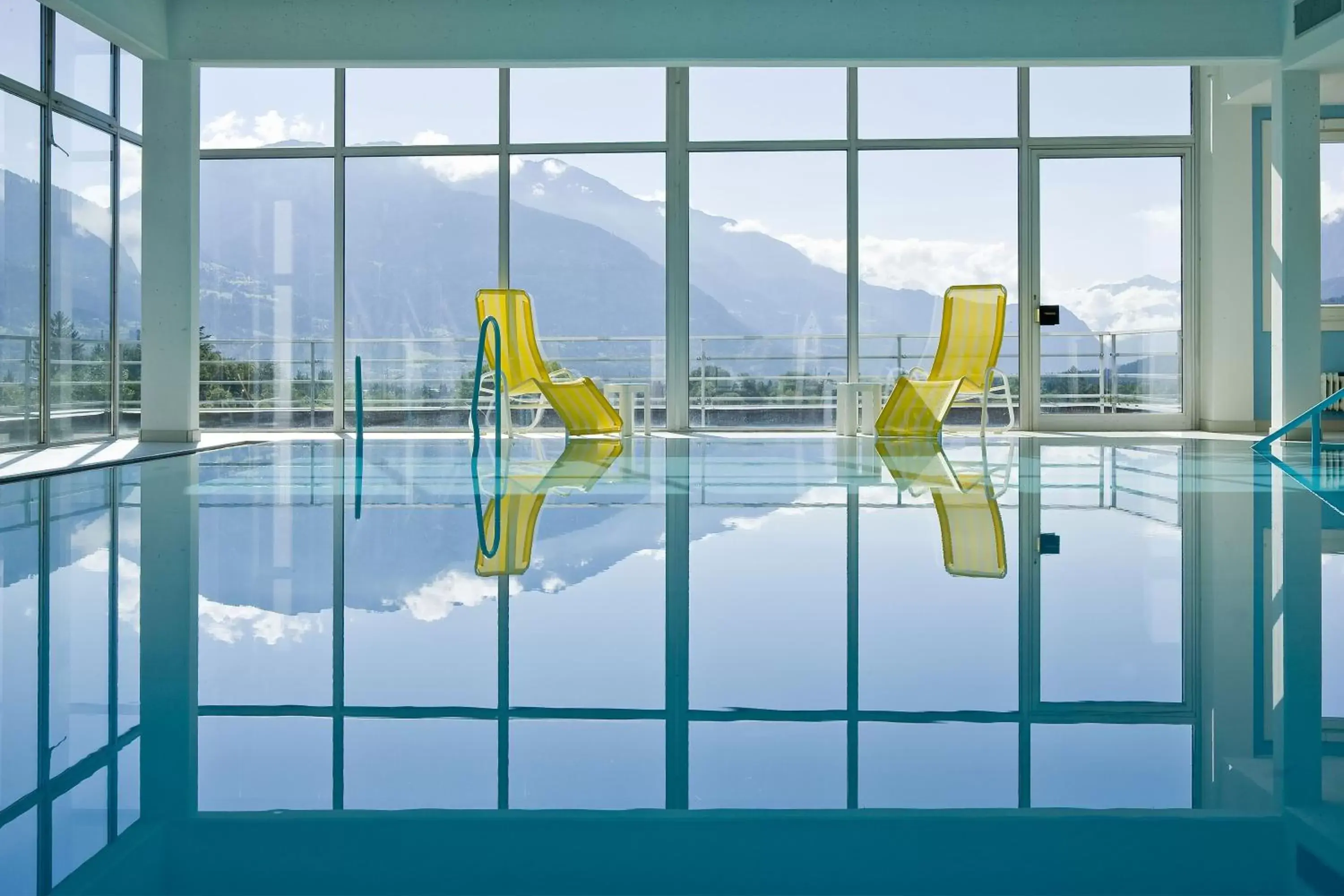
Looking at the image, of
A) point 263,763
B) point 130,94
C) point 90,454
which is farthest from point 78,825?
point 130,94

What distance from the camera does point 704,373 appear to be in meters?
9.91

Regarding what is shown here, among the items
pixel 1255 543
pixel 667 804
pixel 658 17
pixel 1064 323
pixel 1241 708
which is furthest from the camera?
pixel 1064 323

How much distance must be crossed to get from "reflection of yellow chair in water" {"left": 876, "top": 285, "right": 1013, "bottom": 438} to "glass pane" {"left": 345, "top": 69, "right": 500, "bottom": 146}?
3.56 meters

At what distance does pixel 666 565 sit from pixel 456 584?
44 cm

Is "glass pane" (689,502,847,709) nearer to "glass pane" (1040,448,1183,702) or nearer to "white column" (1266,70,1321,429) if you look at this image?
"glass pane" (1040,448,1183,702)

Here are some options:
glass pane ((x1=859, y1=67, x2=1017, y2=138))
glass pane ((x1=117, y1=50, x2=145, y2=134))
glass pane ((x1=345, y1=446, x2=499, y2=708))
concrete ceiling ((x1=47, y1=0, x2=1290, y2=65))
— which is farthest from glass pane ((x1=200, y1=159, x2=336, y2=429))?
glass pane ((x1=345, y1=446, x2=499, y2=708))

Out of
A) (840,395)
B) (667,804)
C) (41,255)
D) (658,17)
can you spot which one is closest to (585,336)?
(840,395)

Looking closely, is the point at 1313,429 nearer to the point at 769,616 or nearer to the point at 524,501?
the point at 524,501

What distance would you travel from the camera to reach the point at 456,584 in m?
2.12

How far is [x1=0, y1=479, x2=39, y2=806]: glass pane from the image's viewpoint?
1.04 m

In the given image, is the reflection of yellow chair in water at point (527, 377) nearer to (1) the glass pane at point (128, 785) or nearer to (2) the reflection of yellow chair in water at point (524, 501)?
(2) the reflection of yellow chair in water at point (524, 501)

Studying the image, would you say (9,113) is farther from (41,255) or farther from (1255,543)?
(1255,543)

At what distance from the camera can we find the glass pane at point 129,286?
25.8ft

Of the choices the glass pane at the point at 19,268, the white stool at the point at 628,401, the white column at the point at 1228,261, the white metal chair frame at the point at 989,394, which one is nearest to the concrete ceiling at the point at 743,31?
the glass pane at the point at 19,268
